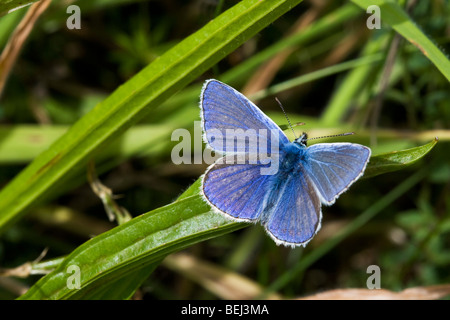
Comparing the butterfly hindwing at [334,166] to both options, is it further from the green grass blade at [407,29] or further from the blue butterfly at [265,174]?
the green grass blade at [407,29]

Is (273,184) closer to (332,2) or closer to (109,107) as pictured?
(109,107)

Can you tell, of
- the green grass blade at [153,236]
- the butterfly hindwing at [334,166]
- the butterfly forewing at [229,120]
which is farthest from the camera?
the butterfly forewing at [229,120]

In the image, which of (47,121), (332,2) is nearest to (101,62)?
(47,121)

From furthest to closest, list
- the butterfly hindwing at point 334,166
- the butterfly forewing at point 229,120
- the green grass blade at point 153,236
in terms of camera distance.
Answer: the butterfly forewing at point 229,120
the green grass blade at point 153,236
the butterfly hindwing at point 334,166

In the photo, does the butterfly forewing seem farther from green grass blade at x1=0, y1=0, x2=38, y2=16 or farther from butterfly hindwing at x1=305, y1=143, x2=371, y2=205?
green grass blade at x1=0, y1=0, x2=38, y2=16

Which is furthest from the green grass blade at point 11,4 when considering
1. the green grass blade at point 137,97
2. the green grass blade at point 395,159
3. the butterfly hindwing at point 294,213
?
the green grass blade at point 395,159

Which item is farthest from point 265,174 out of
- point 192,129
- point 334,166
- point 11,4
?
point 11,4

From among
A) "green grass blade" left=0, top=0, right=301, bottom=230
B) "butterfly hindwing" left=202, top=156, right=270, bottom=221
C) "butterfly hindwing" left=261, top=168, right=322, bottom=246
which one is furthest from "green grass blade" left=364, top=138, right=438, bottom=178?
"green grass blade" left=0, top=0, right=301, bottom=230
